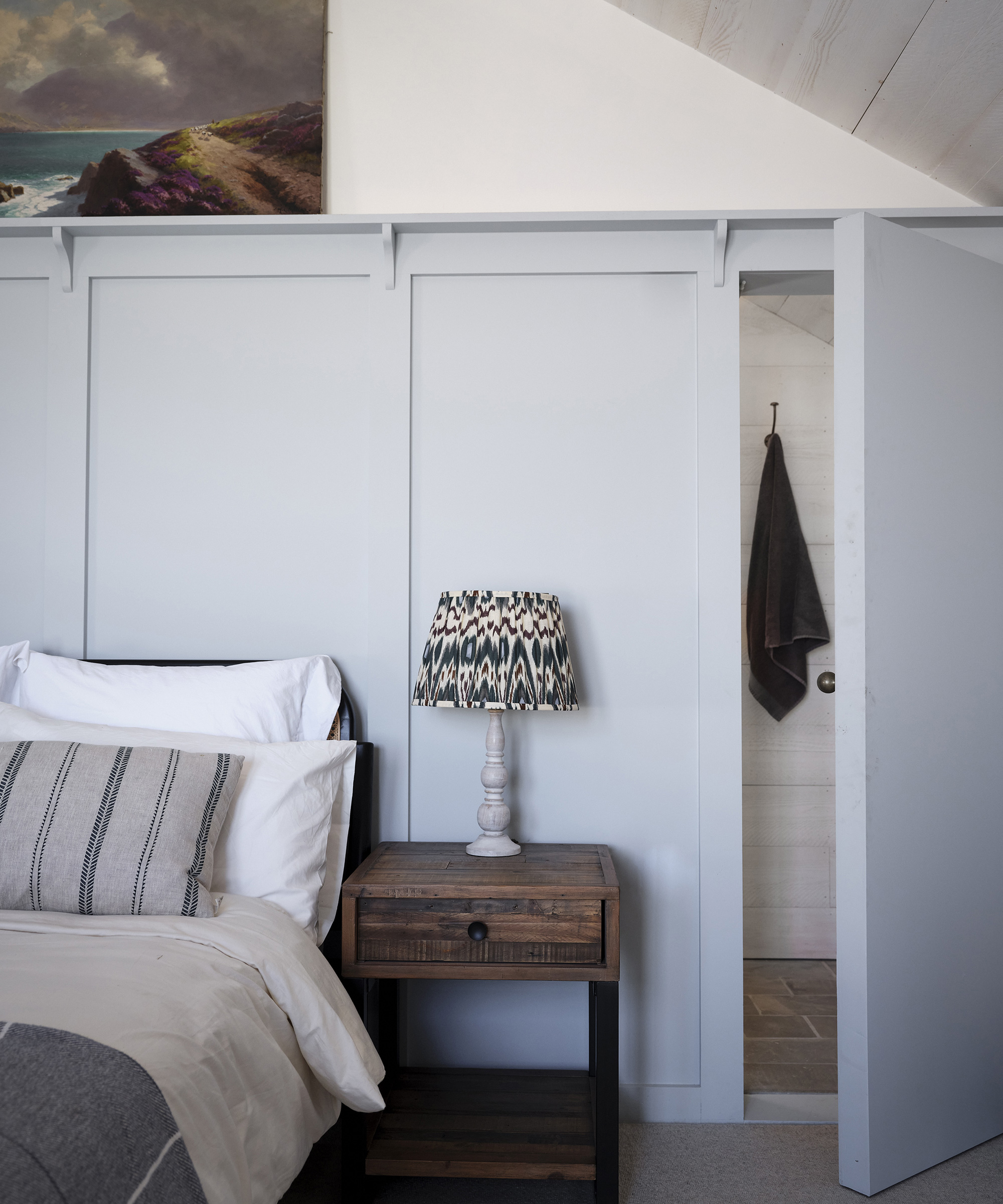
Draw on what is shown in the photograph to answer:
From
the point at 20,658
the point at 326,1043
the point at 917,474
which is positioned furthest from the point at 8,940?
the point at 917,474

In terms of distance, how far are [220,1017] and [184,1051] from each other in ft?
0.38

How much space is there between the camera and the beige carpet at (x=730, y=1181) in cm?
167

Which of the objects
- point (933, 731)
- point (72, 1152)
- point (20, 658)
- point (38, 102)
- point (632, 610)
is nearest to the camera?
point (72, 1152)

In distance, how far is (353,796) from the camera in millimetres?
1913

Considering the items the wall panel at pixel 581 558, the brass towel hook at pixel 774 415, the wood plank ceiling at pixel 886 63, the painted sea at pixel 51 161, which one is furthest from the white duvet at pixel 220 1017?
the brass towel hook at pixel 774 415

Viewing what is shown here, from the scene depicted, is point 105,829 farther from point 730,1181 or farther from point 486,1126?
point 730,1181

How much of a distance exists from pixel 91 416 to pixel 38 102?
0.91 meters

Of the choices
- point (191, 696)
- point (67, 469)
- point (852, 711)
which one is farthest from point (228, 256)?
point (852, 711)

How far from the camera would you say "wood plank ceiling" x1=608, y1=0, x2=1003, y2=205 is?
1.79 meters

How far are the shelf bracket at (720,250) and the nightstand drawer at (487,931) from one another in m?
1.56

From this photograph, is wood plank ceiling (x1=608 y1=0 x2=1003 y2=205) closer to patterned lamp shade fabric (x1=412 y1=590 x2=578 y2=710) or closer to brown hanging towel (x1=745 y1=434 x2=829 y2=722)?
brown hanging towel (x1=745 y1=434 x2=829 y2=722)

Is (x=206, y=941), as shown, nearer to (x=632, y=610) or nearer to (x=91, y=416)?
Answer: (x=632, y=610)

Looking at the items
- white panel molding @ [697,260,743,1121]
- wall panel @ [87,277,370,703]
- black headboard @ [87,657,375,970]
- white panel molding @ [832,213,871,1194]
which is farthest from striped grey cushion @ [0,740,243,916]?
white panel molding @ [832,213,871,1194]

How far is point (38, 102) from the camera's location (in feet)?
7.32
